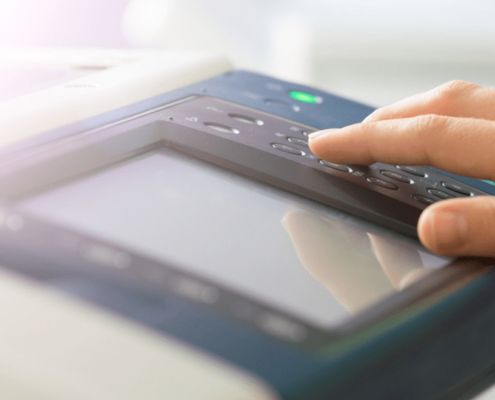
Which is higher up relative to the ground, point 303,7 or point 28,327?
point 303,7

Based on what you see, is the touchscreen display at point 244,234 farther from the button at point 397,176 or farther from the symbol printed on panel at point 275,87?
the symbol printed on panel at point 275,87

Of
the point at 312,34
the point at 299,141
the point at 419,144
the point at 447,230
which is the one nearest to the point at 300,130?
the point at 299,141

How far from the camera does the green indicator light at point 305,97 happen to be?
0.76 metres

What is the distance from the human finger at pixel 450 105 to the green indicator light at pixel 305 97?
0.38 feet

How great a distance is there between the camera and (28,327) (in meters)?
0.31

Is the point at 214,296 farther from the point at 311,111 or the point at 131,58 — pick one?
the point at 131,58

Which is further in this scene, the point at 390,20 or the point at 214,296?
the point at 390,20

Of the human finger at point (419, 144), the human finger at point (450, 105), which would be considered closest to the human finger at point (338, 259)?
the human finger at point (419, 144)

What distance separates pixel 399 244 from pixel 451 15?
120 centimetres

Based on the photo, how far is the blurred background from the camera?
1466 millimetres

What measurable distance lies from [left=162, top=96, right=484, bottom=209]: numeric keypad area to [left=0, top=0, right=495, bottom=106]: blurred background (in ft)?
3.07

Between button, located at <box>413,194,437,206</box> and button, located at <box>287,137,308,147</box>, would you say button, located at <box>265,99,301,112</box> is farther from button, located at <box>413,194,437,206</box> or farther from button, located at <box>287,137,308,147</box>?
button, located at <box>413,194,437,206</box>

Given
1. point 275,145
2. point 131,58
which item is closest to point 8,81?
point 131,58

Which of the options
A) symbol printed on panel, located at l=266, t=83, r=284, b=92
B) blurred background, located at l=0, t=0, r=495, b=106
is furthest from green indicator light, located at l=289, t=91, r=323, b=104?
blurred background, located at l=0, t=0, r=495, b=106
